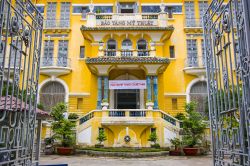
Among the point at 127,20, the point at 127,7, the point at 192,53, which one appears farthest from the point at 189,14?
the point at 127,20

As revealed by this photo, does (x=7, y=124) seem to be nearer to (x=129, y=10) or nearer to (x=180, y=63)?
(x=180, y=63)

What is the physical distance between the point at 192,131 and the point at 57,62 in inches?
474

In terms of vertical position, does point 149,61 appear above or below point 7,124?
above

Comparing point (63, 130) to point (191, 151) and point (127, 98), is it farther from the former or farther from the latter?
point (191, 151)

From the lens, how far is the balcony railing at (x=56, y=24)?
72.0 feet

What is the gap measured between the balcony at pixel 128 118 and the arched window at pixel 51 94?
6.09 meters

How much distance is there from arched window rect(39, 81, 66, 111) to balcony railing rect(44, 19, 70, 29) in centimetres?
476

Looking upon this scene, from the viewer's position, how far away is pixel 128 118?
1576cm

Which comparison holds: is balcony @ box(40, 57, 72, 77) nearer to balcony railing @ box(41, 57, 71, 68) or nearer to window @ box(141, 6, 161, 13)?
balcony railing @ box(41, 57, 71, 68)

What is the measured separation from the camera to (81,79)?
2100cm

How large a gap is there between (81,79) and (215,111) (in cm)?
1734

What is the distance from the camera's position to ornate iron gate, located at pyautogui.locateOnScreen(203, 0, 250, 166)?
324 cm

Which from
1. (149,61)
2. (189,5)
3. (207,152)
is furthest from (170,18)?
(207,152)

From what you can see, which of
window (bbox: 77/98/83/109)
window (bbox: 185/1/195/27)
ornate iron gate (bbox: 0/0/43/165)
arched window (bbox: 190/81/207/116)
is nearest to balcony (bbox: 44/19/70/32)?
window (bbox: 77/98/83/109)
